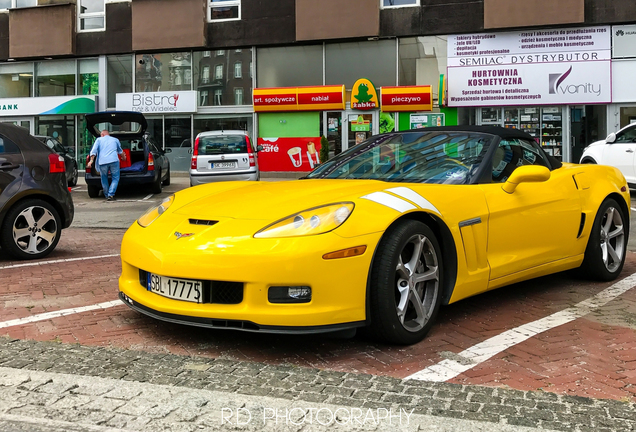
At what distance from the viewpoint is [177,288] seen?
3791 mm

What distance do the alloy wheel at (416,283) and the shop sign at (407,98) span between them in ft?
64.9

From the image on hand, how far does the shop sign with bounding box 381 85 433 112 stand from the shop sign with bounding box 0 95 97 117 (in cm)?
1134

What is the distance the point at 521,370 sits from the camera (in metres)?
3.49

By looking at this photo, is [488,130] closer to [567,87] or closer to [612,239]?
[612,239]

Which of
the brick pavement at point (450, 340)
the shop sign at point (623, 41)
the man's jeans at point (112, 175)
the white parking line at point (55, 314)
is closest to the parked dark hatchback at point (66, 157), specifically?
the man's jeans at point (112, 175)

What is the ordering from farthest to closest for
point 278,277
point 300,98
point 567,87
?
point 300,98, point 567,87, point 278,277

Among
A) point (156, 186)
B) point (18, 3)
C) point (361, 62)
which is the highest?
point (18, 3)

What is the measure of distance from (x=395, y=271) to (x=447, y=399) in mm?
910

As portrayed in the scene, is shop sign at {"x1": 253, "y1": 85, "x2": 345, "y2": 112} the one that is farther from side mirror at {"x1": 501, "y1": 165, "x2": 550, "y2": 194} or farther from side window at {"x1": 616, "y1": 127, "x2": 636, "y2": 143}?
side mirror at {"x1": 501, "y1": 165, "x2": 550, "y2": 194}

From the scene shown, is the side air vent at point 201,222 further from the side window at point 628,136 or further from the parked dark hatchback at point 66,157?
the parked dark hatchback at point 66,157

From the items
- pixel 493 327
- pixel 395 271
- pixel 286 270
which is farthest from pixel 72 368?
pixel 493 327

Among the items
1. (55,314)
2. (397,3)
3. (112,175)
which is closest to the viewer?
(55,314)

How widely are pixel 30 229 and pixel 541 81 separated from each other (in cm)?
1889

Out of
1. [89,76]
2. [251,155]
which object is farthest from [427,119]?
[89,76]
